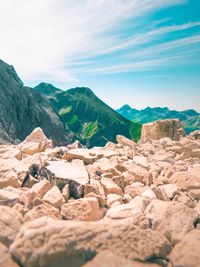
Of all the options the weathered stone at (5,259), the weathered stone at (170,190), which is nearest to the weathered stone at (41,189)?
the weathered stone at (5,259)

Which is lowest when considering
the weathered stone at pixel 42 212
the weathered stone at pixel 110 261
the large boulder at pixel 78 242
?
the weathered stone at pixel 110 261

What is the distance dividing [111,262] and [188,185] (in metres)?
6.73

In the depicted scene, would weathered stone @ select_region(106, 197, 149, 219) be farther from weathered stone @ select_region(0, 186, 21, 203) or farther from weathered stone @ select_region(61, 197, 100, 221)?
weathered stone @ select_region(0, 186, 21, 203)

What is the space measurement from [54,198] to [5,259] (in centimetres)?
300

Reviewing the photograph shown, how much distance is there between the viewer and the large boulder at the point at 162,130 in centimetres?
4572

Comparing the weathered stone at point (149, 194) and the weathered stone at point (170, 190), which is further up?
the weathered stone at point (149, 194)

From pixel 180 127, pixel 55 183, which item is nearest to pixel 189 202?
pixel 55 183

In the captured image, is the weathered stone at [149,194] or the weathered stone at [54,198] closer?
the weathered stone at [54,198]

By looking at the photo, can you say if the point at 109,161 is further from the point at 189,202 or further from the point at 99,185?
the point at 189,202

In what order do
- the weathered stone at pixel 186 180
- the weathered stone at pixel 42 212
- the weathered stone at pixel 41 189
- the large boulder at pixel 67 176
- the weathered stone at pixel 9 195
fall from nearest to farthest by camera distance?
the weathered stone at pixel 42 212 → the weathered stone at pixel 9 195 → the weathered stone at pixel 41 189 → the large boulder at pixel 67 176 → the weathered stone at pixel 186 180

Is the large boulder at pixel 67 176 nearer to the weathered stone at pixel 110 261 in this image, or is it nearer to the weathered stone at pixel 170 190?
the weathered stone at pixel 170 190

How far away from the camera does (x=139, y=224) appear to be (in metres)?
7.98

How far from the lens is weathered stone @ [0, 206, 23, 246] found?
24.4ft

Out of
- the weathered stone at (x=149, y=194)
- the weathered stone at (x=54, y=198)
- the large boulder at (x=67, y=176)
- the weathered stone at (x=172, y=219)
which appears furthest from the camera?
the large boulder at (x=67, y=176)
